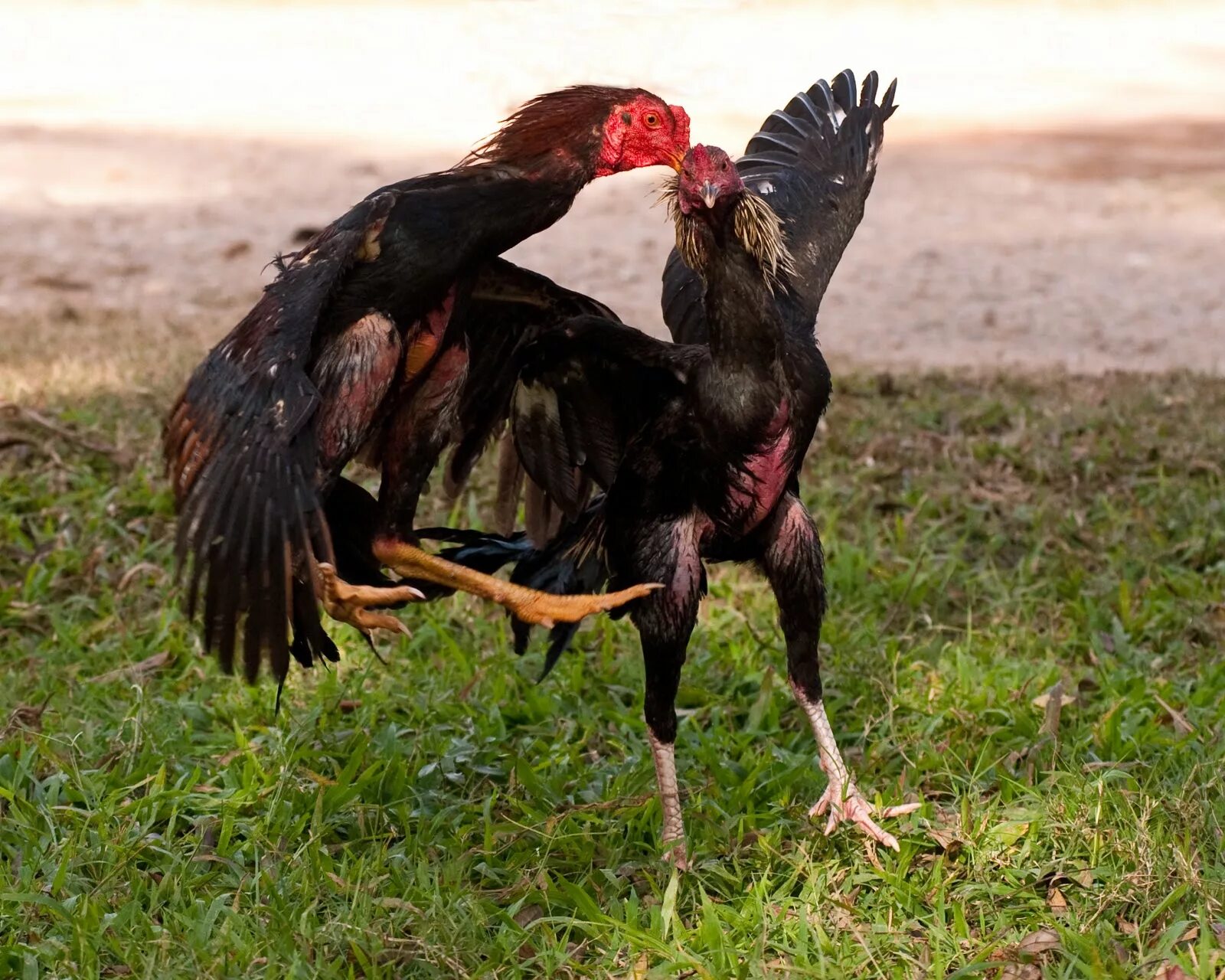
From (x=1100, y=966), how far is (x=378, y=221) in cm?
209

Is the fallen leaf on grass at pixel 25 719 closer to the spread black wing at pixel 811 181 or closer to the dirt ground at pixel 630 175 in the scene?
the spread black wing at pixel 811 181

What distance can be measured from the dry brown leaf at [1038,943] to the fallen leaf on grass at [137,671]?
2491 millimetres

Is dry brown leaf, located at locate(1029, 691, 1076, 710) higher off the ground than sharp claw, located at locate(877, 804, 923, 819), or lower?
higher

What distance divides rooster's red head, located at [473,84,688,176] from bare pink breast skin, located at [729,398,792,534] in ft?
2.09

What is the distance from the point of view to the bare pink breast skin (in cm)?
368

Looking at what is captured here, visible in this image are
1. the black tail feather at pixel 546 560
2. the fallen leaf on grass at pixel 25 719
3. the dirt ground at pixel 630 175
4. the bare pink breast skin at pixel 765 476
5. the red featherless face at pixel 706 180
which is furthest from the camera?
the dirt ground at pixel 630 175

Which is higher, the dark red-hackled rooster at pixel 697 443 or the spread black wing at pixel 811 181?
the spread black wing at pixel 811 181

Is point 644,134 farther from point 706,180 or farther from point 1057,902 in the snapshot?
point 1057,902

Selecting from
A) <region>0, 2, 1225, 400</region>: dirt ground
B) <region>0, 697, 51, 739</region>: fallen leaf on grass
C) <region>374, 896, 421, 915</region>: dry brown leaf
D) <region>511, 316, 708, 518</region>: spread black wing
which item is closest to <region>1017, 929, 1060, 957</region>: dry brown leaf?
<region>374, 896, 421, 915</region>: dry brown leaf

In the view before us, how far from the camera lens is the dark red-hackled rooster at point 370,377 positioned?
320 cm

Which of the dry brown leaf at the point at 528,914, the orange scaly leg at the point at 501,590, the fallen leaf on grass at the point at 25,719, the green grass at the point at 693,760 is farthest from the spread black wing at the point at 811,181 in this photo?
the fallen leaf on grass at the point at 25,719

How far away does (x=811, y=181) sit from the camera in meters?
4.50

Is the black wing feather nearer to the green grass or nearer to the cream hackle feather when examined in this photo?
the green grass

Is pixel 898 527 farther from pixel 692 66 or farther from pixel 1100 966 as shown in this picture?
pixel 692 66
